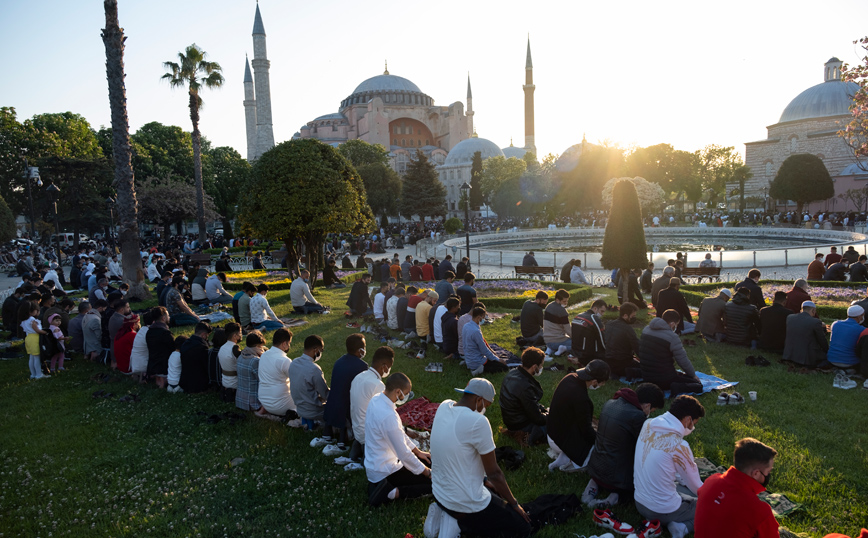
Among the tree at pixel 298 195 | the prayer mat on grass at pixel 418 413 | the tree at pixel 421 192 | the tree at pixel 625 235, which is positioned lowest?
the prayer mat on grass at pixel 418 413

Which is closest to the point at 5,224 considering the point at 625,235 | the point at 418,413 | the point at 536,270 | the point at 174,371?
the point at 174,371

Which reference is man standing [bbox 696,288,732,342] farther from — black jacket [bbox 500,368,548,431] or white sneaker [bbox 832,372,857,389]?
black jacket [bbox 500,368,548,431]

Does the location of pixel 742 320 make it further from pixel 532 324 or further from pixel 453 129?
pixel 453 129

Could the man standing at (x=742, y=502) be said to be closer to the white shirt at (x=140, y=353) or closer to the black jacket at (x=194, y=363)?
the black jacket at (x=194, y=363)

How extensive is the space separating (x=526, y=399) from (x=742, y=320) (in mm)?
5664

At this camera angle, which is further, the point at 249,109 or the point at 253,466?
the point at 249,109

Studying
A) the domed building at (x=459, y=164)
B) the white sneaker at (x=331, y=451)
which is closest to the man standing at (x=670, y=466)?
the white sneaker at (x=331, y=451)

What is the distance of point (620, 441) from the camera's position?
14.2ft

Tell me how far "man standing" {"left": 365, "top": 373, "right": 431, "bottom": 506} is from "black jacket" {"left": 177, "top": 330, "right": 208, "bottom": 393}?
4023mm

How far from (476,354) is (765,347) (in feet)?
16.2

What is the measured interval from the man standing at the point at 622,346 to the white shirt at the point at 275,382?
4.38 metres

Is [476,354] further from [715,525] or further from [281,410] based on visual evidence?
[715,525]

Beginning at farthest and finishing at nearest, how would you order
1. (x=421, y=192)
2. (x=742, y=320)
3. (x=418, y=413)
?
(x=421, y=192)
(x=742, y=320)
(x=418, y=413)

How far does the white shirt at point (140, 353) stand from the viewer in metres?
8.09
